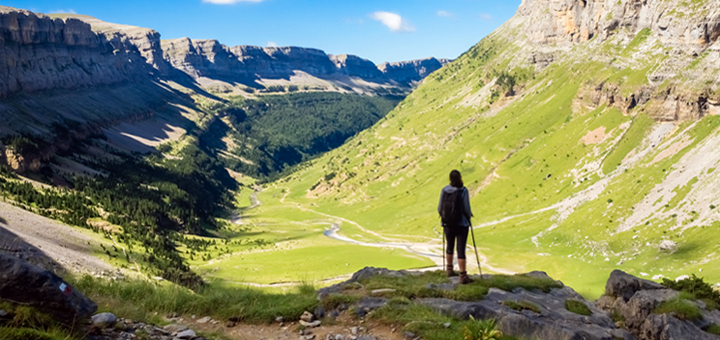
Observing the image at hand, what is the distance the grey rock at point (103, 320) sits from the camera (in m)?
12.8

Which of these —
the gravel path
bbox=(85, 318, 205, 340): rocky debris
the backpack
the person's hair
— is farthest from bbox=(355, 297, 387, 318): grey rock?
the gravel path

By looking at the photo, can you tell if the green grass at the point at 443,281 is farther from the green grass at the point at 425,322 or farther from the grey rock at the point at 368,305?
the green grass at the point at 425,322

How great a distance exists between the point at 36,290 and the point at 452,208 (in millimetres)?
14462

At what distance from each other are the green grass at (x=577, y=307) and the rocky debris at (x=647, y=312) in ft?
5.80

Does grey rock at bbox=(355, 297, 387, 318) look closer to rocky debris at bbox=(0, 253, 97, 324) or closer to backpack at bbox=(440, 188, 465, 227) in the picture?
backpack at bbox=(440, 188, 465, 227)

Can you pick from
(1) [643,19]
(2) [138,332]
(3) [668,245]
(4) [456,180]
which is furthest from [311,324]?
(1) [643,19]

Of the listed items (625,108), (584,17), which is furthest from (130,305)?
(584,17)

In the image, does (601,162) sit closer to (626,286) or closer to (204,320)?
(626,286)

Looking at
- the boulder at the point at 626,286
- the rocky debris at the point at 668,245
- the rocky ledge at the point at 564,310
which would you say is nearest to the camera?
the rocky ledge at the point at 564,310

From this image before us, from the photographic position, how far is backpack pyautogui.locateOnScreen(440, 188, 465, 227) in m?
19.6

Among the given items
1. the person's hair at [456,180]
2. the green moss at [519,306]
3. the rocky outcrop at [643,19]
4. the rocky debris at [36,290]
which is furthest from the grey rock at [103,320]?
the rocky outcrop at [643,19]

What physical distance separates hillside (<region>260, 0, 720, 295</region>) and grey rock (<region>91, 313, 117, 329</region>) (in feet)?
222

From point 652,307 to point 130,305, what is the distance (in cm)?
2088

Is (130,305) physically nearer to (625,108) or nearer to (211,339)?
(211,339)
